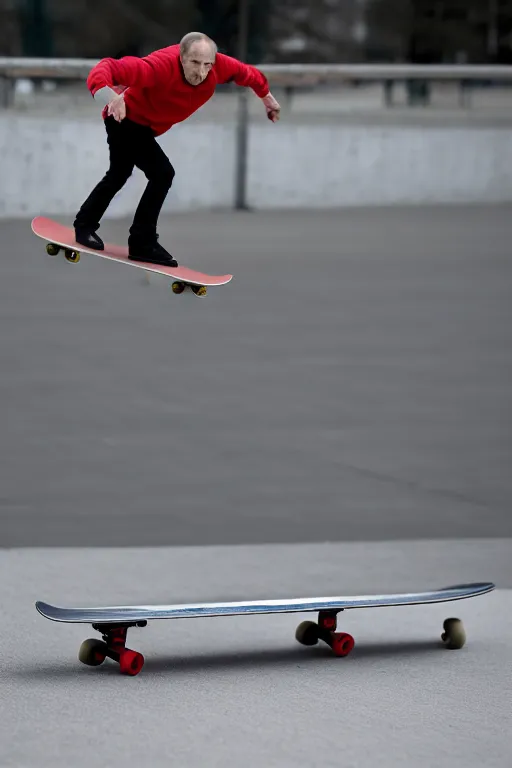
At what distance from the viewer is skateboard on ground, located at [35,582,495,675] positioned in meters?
6.02

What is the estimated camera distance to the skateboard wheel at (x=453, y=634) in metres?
7.05

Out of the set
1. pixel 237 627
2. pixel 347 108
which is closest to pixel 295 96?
pixel 347 108

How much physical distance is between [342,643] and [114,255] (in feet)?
9.78

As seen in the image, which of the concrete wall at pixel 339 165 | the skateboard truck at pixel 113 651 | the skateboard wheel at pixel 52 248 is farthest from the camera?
the concrete wall at pixel 339 165

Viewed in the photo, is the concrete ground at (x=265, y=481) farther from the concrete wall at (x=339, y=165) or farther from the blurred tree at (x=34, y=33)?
the blurred tree at (x=34, y=33)

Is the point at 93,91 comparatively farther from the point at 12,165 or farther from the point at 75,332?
the point at 75,332

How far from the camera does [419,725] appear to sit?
586 cm

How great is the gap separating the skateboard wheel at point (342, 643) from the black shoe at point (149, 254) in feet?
9.49

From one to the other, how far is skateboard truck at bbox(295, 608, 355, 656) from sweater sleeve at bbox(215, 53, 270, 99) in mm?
3106

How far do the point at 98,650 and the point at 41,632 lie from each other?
29.9 inches

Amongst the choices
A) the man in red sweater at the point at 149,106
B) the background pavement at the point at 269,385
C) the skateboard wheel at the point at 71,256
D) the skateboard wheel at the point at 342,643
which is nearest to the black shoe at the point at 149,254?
the man in red sweater at the point at 149,106

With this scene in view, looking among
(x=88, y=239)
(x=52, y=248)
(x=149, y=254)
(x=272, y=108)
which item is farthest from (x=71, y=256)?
(x=272, y=108)

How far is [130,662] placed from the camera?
641cm

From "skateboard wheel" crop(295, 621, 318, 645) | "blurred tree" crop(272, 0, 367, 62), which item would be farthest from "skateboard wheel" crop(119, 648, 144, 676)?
"blurred tree" crop(272, 0, 367, 62)
